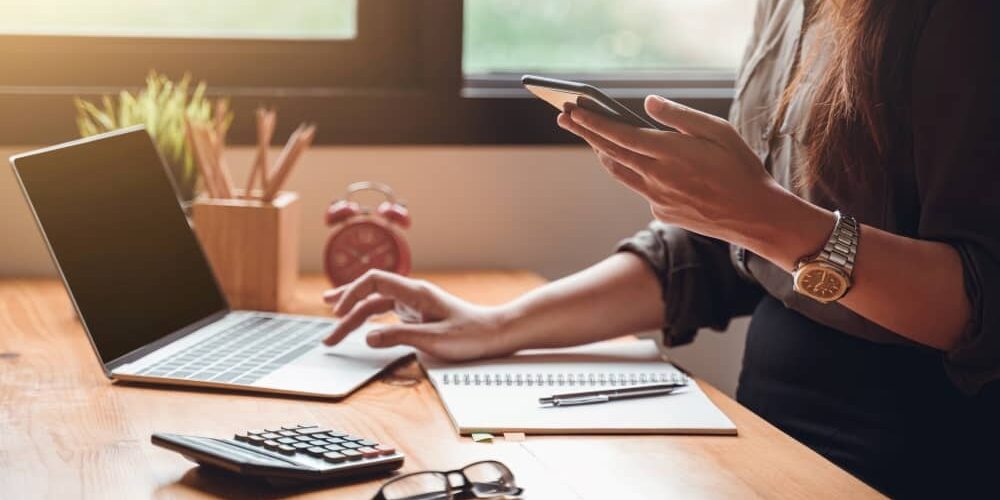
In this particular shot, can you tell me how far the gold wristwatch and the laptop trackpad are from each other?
0.43 meters

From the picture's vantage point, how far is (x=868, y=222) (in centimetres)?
108

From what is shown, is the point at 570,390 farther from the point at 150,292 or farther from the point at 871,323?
the point at 150,292

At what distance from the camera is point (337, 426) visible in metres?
0.99

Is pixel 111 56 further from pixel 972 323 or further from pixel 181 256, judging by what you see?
pixel 972 323

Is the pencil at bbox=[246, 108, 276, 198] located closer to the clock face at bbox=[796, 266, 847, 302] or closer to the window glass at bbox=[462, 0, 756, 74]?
the window glass at bbox=[462, 0, 756, 74]

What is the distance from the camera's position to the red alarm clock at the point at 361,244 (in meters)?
1.54

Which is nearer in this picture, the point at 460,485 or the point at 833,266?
the point at 460,485

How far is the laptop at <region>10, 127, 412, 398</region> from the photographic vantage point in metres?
1.10

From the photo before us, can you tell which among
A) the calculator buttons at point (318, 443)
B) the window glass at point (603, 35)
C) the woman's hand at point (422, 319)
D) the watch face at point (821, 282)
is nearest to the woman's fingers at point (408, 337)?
the woman's hand at point (422, 319)

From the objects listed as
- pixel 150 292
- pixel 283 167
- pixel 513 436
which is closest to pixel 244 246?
pixel 283 167

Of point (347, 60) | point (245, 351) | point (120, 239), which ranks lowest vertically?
point (245, 351)

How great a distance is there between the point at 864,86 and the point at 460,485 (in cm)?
54

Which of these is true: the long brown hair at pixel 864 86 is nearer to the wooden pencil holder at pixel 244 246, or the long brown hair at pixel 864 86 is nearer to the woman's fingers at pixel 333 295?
the woman's fingers at pixel 333 295

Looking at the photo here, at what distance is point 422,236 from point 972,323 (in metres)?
0.97
